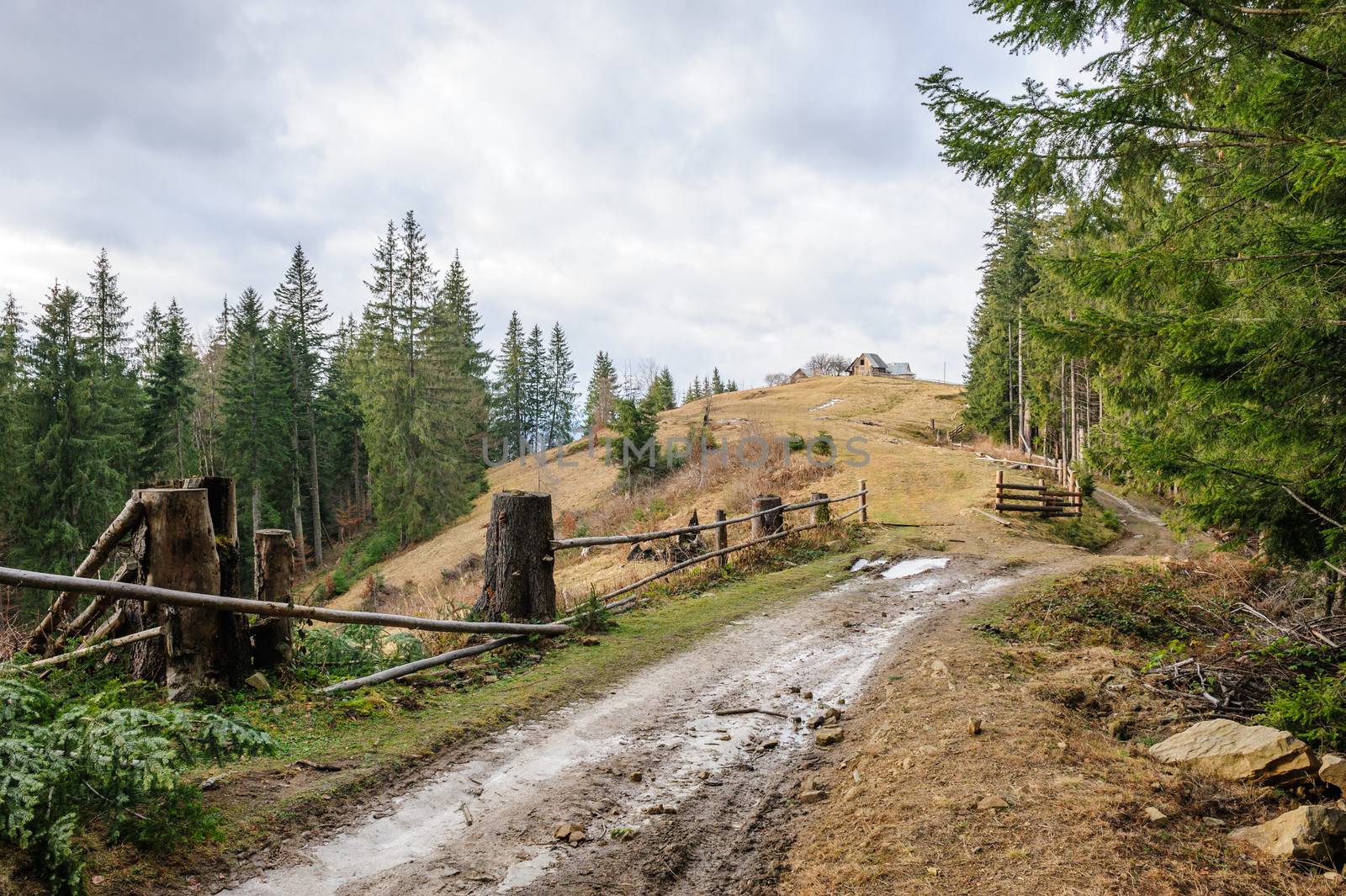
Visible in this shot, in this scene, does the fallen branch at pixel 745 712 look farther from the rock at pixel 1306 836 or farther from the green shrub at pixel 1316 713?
the green shrub at pixel 1316 713

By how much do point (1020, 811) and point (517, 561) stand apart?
15.7ft

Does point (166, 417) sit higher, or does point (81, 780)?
point (166, 417)

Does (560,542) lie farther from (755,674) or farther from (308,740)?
(308,740)

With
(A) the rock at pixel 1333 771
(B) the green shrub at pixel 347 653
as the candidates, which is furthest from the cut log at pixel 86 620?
(A) the rock at pixel 1333 771

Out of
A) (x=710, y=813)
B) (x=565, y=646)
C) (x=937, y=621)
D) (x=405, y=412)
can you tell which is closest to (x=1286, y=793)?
(x=710, y=813)

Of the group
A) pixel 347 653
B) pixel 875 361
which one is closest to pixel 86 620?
pixel 347 653

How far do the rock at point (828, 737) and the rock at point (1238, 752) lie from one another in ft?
5.86

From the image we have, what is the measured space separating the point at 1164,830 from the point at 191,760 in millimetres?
4400

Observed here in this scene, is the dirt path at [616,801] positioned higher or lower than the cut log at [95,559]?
lower

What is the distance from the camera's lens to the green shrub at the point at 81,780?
7.68 feet

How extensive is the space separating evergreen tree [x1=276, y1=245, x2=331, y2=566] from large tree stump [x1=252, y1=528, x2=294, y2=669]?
127 feet

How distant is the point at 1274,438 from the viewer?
4.54 metres

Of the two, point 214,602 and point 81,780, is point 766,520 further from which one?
point 81,780

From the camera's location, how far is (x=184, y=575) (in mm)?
4047
